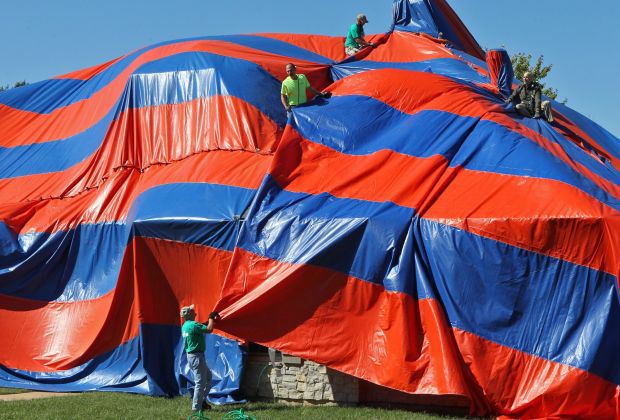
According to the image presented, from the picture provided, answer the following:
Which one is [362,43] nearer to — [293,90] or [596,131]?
[293,90]

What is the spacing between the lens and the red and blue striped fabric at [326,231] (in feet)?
33.7

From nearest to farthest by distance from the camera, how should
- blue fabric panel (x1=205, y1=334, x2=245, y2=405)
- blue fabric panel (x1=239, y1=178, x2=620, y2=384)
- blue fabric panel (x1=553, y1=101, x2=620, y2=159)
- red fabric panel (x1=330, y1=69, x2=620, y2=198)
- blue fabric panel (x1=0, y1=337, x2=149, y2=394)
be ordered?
blue fabric panel (x1=239, y1=178, x2=620, y2=384) < blue fabric panel (x1=205, y1=334, x2=245, y2=405) < red fabric panel (x1=330, y1=69, x2=620, y2=198) < blue fabric panel (x1=0, y1=337, x2=149, y2=394) < blue fabric panel (x1=553, y1=101, x2=620, y2=159)

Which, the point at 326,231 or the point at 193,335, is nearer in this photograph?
the point at 193,335

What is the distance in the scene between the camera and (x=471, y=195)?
11.1 m

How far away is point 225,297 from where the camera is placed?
11312mm

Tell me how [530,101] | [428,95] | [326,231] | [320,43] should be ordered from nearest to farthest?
[326,231], [428,95], [530,101], [320,43]

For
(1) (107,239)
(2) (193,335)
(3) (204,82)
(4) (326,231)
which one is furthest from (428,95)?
(1) (107,239)

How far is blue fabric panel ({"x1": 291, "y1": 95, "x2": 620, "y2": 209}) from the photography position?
11297 millimetres

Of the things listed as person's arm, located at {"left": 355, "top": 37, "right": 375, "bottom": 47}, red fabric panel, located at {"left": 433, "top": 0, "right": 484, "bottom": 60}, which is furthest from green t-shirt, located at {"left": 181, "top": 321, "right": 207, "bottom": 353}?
red fabric panel, located at {"left": 433, "top": 0, "right": 484, "bottom": 60}

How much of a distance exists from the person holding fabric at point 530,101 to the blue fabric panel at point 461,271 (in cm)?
342

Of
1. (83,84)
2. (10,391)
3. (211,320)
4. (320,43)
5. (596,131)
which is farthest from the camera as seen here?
(83,84)

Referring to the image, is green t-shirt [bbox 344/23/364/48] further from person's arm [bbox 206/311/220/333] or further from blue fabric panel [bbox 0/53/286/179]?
person's arm [bbox 206/311/220/333]

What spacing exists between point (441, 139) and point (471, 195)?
138cm

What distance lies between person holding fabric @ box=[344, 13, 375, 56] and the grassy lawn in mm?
8368
